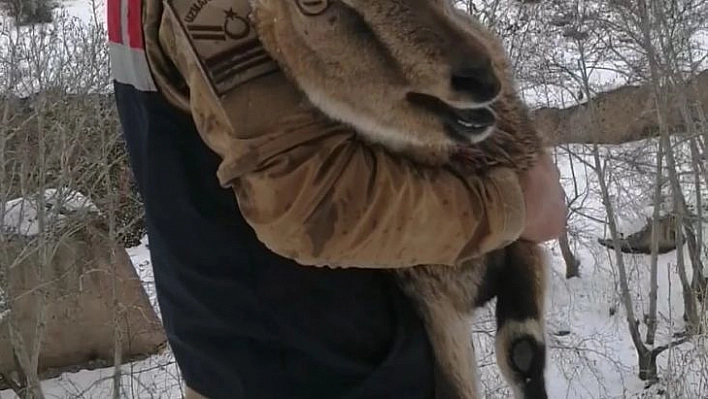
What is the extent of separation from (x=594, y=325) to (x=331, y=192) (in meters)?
11.6

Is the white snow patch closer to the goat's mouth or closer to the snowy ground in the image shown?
the snowy ground

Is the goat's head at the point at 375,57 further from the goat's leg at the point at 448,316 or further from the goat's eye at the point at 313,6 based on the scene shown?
the goat's leg at the point at 448,316

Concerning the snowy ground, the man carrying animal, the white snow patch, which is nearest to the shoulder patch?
the man carrying animal

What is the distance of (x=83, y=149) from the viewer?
919 centimetres

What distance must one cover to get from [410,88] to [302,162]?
0.28 feet

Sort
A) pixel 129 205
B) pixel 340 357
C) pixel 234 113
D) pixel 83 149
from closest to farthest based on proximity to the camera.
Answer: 1. pixel 234 113
2. pixel 340 357
3. pixel 83 149
4. pixel 129 205

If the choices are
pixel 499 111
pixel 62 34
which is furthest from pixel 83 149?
pixel 499 111

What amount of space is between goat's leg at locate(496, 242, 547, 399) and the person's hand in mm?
44

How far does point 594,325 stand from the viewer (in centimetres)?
1187

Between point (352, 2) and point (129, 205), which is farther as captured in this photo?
point (129, 205)

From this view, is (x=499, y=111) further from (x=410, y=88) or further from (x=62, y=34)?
(x=62, y=34)

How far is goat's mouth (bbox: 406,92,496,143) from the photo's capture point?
27.2 inches

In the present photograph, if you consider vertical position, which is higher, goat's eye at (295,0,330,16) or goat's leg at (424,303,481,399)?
goat's eye at (295,0,330,16)

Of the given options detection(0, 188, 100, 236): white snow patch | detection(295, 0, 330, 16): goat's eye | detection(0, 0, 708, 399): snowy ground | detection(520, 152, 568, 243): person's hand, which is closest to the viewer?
detection(295, 0, 330, 16): goat's eye
